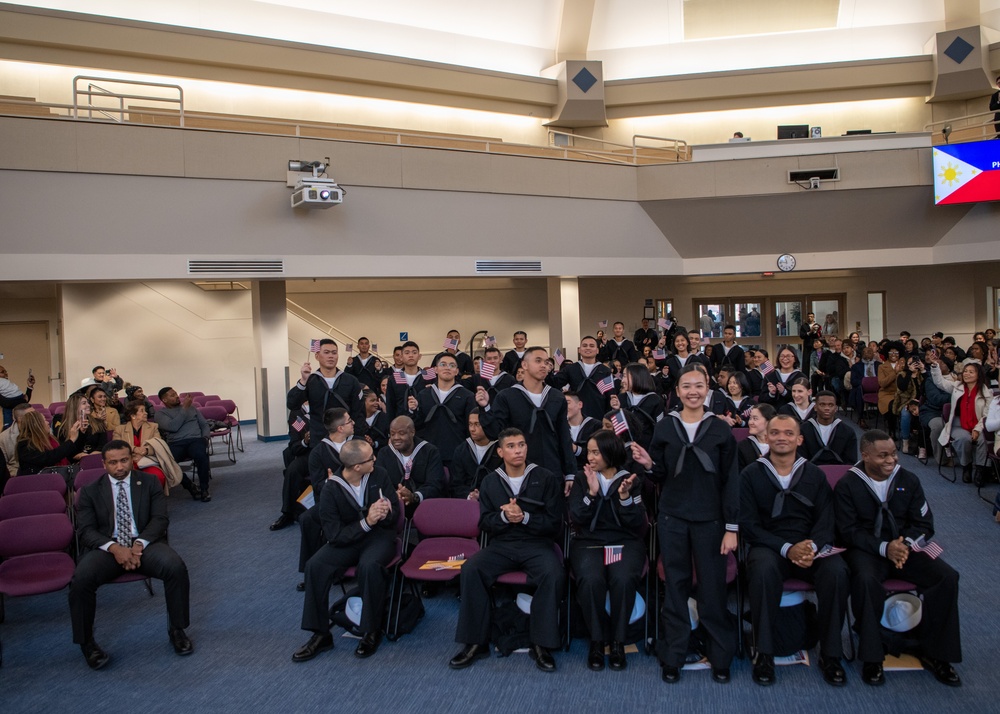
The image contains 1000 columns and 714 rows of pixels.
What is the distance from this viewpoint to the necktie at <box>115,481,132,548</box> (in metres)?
5.21

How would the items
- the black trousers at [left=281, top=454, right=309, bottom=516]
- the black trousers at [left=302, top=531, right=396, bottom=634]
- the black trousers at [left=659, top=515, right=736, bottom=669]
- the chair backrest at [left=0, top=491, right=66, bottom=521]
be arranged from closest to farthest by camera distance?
the black trousers at [left=659, top=515, right=736, bottom=669], the black trousers at [left=302, top=531, right=396, bottom=634], the chair backrest at [left=0, top=491, right=66, bottom=521], the black trousers at [left=281, top=454, right=309, bottom=516]

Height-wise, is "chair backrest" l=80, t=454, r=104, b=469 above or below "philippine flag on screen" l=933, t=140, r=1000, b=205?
below

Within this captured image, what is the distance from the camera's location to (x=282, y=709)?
13.6 feet

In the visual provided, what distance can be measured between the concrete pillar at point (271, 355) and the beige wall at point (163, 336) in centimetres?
225

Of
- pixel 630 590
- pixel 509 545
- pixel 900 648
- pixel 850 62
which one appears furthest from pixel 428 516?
pixel 850 62

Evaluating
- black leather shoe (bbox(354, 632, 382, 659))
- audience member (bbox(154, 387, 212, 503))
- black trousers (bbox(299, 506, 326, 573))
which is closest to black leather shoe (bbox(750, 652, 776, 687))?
black leather shoe (bbox(354, 632, 382, 659))

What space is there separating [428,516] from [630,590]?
167 centimetres

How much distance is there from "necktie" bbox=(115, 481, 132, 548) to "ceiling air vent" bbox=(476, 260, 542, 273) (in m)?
9.06

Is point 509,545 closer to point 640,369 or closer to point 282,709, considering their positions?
point 282,709

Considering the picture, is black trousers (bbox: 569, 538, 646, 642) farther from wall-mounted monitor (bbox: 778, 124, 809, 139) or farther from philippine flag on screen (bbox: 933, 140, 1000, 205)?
philippine flag on screen (bbox: 933, 140, 1000, 205)

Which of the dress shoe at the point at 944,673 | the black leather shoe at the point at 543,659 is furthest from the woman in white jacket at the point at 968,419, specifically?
the black leather shoe at the point at 543,659

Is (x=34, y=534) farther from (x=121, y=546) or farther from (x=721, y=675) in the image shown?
(x=721, y=675)

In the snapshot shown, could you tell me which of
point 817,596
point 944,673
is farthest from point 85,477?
point 944,673

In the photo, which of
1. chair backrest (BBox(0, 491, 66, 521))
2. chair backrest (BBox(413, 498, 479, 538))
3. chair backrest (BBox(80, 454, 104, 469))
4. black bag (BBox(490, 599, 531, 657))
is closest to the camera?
black bag (BBox(490, 599, 531, 657))
